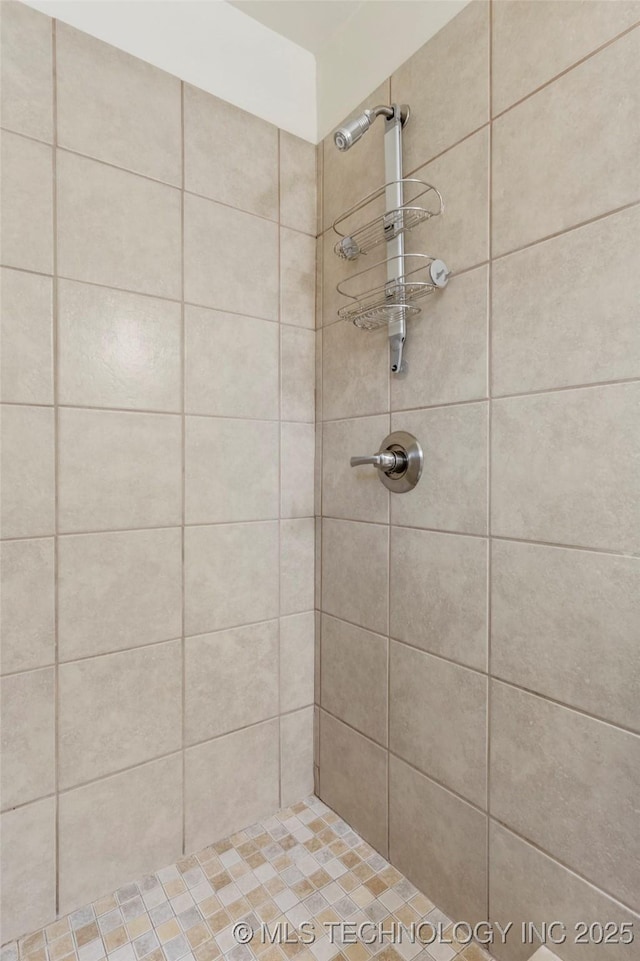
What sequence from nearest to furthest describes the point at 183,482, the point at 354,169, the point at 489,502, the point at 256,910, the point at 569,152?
the point at 569,152, the point at 489,502, the point at 256,910, the point at 183,482, the point at 354,169

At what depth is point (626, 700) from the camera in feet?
2.41

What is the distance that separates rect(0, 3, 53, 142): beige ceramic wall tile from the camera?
95cm

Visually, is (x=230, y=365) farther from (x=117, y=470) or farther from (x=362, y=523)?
(x=362, y=523)

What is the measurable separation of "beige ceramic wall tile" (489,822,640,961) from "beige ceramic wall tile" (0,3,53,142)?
1624 mm

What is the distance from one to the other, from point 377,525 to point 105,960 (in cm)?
100

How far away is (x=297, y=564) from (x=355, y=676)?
329 mm

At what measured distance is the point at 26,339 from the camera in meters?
0.97

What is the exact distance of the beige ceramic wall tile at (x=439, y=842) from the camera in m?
0.95

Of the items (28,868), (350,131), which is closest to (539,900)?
(28,868)

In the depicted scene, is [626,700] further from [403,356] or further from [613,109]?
[613,109]

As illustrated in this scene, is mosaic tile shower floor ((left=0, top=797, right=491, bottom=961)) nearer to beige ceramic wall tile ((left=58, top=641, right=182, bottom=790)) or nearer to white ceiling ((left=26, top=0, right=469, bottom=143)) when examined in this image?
beige ceramic wall tile ((left=58, top=641, right=182, bottom=790))

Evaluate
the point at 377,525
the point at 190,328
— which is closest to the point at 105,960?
the point at 377,525

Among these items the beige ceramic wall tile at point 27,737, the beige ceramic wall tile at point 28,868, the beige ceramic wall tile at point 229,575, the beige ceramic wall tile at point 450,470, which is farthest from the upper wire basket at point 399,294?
the beige ceramic wall tile at point 28,868

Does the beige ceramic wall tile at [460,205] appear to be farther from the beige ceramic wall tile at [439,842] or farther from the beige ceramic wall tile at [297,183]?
the beige ceramic wall tile at [439,842]
